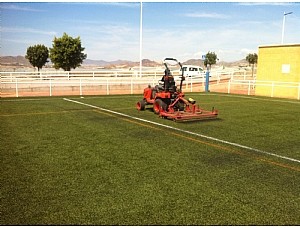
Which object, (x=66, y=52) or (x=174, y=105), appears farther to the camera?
(x=66, y=52)

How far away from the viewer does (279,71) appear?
19.7 m

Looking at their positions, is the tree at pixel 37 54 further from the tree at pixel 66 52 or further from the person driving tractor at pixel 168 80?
the person driving tractor at pixel 168 80

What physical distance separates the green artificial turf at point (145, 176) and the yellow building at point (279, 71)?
11588 mm

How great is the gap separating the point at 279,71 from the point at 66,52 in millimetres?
31977

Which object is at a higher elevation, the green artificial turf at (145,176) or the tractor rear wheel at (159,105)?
the tractor rear wheel at (159,105)

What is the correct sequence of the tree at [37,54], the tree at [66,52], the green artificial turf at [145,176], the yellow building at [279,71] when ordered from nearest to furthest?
the green artificial turf at [145,176] → the yellow building at [279,71] → the tree at [66,52] → the tree at [37,54]

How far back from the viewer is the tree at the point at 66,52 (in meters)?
42.8

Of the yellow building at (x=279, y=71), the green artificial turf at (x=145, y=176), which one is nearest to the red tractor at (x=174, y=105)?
the green artificial turf at (x=145, y=176)

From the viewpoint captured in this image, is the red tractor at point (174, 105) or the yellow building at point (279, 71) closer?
the red tractor at point (174, 105)

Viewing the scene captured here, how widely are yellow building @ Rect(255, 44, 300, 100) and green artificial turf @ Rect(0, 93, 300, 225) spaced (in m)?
11.6

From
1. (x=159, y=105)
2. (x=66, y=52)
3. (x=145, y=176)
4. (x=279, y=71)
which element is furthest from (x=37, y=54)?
(x=145, y=176)

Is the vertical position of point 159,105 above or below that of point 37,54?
below

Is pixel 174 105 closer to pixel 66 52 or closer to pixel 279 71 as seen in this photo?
pixel 279 71

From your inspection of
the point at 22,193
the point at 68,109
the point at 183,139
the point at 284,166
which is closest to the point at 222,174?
the point at 284,166
